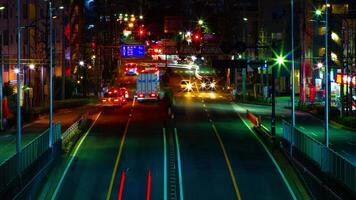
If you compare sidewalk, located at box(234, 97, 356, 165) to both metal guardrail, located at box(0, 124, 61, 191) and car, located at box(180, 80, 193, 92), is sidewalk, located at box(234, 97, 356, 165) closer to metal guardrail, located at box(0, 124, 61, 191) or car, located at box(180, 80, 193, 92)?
metal guardrail, located at box(0, 124, 61, 191)

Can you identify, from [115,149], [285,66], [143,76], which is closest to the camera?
[115,149]

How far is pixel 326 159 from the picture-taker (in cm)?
3119

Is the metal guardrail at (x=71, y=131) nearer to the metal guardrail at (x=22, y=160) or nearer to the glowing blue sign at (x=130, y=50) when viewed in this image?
the metal guardrail at (x=22, y=160)

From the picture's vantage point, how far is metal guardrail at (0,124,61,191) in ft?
92.4

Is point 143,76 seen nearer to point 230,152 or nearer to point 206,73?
point 230,152

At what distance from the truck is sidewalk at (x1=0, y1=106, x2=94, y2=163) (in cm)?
618

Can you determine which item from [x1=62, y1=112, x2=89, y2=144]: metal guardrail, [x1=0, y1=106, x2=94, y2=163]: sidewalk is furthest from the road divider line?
[x1=62, y1=112, x2=89, y2=144]: metal guardrail

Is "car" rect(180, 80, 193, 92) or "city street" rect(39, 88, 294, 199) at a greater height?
"car" rect(180, 80, 193, 92)

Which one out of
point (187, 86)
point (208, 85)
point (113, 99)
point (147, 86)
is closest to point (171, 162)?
point (113, 99)

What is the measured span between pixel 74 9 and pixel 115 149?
7665cm

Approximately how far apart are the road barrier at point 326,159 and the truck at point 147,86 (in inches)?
1537

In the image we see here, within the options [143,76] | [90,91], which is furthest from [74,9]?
[143,76]

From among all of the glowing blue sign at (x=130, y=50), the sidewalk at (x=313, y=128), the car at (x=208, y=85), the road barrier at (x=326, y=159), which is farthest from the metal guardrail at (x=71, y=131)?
the car at (x=208, y=85)

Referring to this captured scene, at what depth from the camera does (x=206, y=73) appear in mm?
137000
